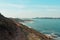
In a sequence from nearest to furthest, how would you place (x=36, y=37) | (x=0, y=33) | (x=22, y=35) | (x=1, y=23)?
1. (x=0, y=33)
2. (x=1, y=23)
3. (x=22, y=35)
4. (x=36, y=37)

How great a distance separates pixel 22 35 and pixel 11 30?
2.41 metres

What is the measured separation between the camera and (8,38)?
57.5 ft

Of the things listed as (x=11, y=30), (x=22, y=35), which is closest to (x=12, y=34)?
(x=11, y=30)

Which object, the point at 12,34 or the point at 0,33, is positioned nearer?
the point at 0,33

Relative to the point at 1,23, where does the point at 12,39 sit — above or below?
below

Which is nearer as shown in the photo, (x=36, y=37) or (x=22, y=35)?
(x=22, y=35)

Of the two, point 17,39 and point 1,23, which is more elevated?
point 1,23

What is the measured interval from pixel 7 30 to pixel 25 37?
12.1 ft

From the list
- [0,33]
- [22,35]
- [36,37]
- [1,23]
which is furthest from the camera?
[36,37]

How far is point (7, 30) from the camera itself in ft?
59.5

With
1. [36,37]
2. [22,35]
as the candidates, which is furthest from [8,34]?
[36,37]

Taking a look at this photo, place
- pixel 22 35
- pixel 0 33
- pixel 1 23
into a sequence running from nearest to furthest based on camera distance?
pixel 0 33 < pixel 1 23 < pixel 22 35

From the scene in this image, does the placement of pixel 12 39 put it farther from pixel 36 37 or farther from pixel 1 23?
pixel 36 37

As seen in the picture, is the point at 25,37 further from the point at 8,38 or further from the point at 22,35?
the point at 8,38
